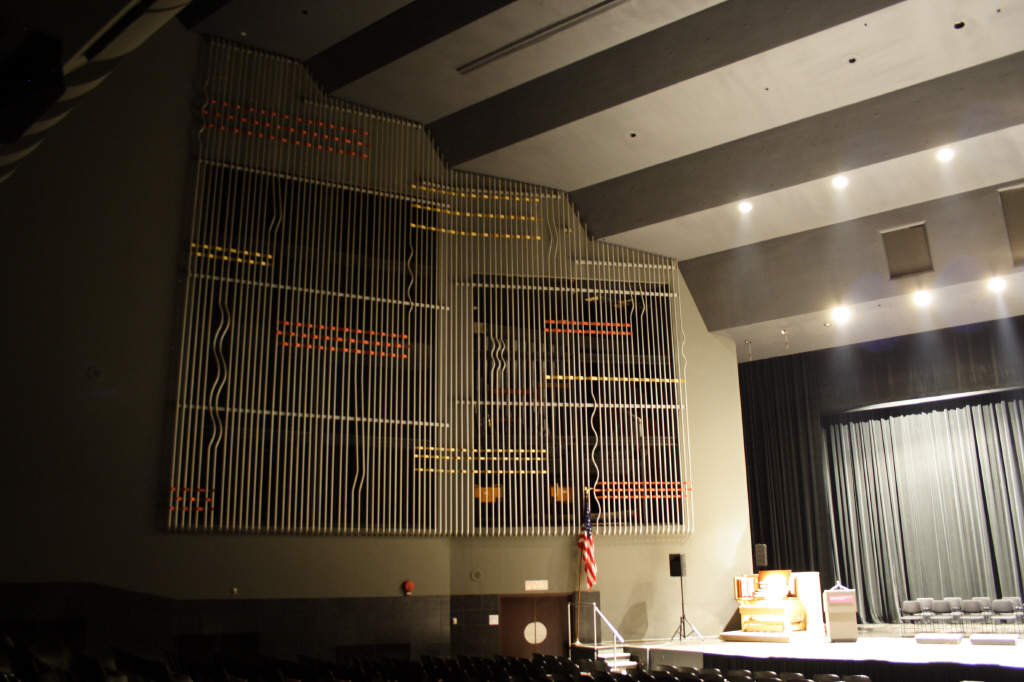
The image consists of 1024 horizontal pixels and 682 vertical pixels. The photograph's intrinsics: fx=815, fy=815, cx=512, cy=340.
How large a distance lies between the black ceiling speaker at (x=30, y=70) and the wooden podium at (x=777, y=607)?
10907 mm

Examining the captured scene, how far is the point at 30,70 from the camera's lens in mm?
4477

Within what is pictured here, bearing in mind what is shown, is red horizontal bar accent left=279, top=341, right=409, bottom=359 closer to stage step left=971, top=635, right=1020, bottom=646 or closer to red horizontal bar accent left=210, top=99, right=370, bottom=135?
red horizontal bar accent left=210, top=99, right=370, bottom=135

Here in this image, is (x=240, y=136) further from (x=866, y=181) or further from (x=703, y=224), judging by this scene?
(x=866, y=181)

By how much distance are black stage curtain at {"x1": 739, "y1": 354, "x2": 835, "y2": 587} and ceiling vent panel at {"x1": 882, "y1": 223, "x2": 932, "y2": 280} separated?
13.4ft

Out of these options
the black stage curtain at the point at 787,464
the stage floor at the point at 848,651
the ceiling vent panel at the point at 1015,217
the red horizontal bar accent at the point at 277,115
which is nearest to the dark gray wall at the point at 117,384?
the red horizontal bar accent at the point at 277,115

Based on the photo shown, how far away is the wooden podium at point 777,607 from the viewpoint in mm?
11703

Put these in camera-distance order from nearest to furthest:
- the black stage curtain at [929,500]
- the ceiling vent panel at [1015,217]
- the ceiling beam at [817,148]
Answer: the ceiling beam at [817,148] → the ceiling vent panel at [1015,217] → the black stage curtain at [929,500]

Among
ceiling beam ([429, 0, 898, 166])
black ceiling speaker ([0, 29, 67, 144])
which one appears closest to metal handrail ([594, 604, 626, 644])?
ceiling beam ([429, 0, 898, 166])

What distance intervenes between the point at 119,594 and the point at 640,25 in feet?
29.6

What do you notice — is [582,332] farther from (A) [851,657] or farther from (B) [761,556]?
(A) [851,657]

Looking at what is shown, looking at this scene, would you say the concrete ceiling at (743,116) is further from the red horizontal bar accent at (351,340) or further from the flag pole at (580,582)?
the flag pole at (580,582)

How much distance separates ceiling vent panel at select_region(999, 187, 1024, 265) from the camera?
10.9 meters

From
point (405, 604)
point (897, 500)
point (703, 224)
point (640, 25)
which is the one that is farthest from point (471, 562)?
point (897, 500)

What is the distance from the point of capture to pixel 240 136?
11023 millimetres
